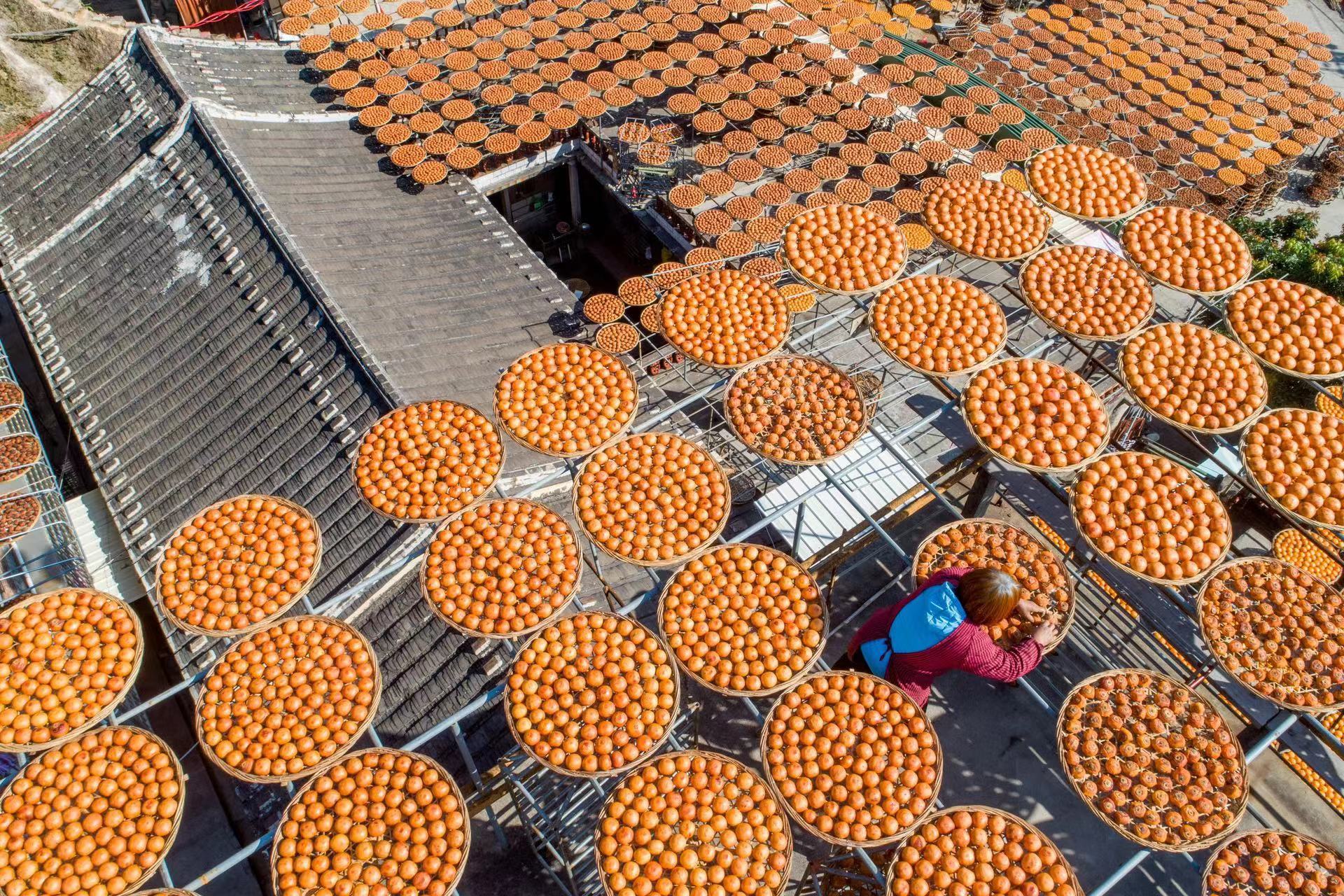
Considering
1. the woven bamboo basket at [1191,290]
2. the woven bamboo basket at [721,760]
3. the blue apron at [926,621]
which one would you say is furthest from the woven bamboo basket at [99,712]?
the woven bamboo basket at [1191,290]

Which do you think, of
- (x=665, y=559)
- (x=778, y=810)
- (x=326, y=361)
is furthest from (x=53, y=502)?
(x=778, y=810)

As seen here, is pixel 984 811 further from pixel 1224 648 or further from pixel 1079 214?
pixel 1079 214

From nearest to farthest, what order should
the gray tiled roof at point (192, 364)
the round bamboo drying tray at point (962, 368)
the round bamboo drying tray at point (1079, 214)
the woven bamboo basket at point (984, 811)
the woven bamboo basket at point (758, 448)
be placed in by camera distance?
the woven bamboo basket at point (984, 811), the woven bamboo basket at point (758, 448), the round bamboo drying tray at point (962, 368), the round bamboo drying tray at point (1079, 214), the gray tiled roof at point (192, 364)

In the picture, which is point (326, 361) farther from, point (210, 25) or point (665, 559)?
point (210, 25)

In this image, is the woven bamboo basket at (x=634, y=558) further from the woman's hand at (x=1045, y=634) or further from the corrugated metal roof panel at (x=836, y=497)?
the corrugated metal roof panel at (x=836, y=497)

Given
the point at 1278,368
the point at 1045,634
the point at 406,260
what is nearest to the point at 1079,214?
the point at 1278,368
